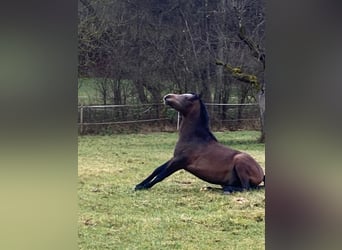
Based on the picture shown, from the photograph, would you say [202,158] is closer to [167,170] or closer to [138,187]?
[167,170]

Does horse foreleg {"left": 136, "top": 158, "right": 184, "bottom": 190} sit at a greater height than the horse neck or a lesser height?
lesser

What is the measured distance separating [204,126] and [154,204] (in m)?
0.58

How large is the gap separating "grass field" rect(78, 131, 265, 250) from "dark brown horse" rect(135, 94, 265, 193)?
49 mm

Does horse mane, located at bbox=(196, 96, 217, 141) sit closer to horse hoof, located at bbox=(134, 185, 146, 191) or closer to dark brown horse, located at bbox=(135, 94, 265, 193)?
dark brown horse, located at bbox=(135, 94, 265, 193)

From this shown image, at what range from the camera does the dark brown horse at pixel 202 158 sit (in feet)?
10.2

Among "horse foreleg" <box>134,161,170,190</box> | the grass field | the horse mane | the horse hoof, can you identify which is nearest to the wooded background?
the horse mane

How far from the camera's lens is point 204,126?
10.3 ft

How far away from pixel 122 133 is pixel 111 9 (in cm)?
78

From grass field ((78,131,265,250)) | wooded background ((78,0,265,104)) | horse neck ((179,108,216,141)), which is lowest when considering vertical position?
grass field ((78,131,265,250))

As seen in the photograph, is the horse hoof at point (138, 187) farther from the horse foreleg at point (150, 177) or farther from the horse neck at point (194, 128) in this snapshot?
the horse neck at point (194, 128)

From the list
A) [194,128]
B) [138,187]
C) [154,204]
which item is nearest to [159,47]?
[194,128]

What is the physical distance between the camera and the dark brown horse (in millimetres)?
3105
